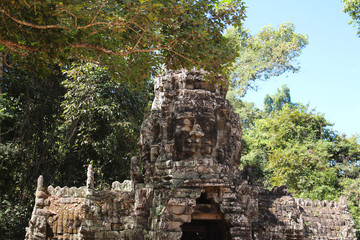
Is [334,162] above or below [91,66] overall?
below

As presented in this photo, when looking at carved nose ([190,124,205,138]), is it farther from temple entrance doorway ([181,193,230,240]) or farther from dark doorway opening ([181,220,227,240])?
dark doorway opening ([181,220,227,240])

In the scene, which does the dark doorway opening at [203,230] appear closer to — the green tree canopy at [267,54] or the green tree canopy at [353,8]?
the green tree canopy at [353,8]

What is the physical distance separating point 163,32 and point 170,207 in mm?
3964

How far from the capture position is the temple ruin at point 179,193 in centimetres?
919

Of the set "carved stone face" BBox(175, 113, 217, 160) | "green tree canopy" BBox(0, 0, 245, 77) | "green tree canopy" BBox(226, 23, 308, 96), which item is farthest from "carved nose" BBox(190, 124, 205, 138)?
"green tree canopy" BBox(226, 23, 308, 96)

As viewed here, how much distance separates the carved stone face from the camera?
9.64m

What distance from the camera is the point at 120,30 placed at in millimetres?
6078

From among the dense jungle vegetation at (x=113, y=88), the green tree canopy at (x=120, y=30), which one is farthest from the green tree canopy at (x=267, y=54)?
the green tree canopy at (x=120, y=30)

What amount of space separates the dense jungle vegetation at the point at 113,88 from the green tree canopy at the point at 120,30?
2 cm

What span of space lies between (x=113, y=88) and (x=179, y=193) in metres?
8.03

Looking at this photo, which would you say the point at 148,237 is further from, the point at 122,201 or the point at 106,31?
the point at 106,31

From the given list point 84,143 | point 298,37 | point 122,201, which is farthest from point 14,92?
point 298,37

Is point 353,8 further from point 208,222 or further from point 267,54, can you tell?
point 267,54

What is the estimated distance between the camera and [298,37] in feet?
83.3
